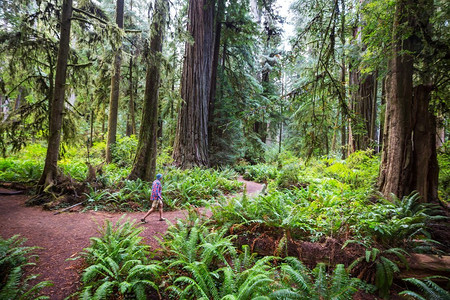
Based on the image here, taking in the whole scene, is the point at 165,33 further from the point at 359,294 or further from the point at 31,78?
the point at 359,294

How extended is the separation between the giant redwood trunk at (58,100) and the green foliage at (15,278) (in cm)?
331

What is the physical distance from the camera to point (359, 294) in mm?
3018

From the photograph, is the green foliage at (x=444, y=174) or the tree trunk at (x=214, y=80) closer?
the green foliage at (x=444, y=174)

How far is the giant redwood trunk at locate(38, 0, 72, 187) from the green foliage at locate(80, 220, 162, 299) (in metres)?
4.14

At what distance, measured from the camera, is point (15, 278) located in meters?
2.62

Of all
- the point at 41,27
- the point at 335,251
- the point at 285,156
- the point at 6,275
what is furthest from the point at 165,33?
the point at 285,156

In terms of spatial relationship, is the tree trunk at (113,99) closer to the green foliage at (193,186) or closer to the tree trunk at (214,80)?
the green foliage at (193,186)

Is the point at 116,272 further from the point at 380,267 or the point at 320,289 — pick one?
the point at 380,267

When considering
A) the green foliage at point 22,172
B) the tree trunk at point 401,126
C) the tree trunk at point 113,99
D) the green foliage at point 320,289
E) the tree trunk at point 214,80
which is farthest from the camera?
the tree trunk at point 214,80

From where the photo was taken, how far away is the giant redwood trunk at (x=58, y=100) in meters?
6.21

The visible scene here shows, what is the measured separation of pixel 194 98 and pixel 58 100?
5150 millimetres

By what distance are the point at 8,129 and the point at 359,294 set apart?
1030 cm

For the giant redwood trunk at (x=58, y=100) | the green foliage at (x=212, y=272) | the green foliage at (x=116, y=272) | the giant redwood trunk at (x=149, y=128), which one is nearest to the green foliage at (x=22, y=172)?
the giant redwood trunk at (x=58, y=100)

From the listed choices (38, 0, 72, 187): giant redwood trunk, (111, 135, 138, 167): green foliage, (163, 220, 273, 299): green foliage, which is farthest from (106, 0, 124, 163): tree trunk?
(163, 220, 273, 299): green foliage
